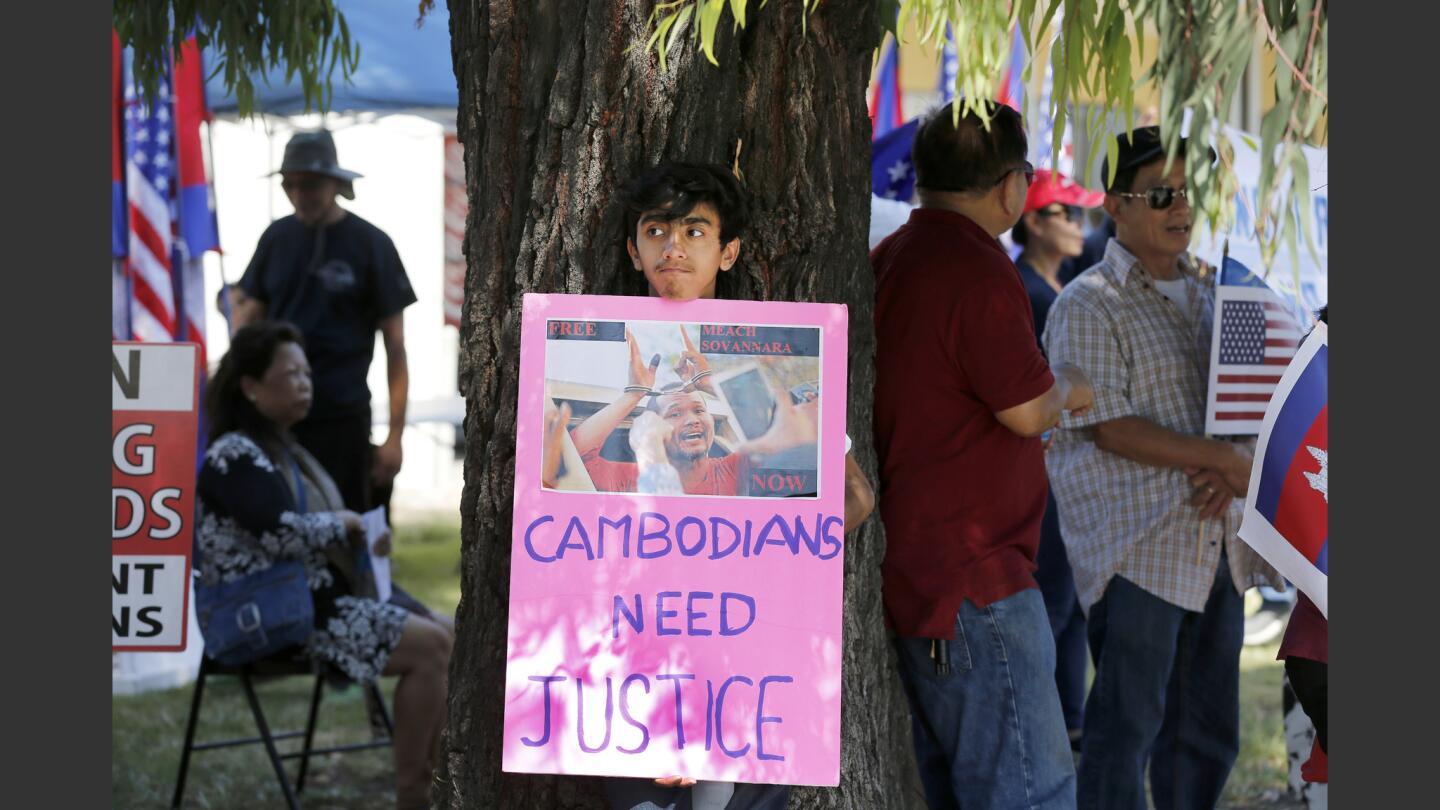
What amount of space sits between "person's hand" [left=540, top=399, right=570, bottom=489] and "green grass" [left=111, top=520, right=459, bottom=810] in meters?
3.13

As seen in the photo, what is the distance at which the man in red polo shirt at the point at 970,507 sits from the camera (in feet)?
10.5

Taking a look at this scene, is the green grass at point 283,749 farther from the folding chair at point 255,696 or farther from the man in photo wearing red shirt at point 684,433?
the man in photo wearing red shirt at point 684,433

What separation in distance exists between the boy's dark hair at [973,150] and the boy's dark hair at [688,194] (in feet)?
2.30

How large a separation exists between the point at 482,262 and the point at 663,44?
557 mm

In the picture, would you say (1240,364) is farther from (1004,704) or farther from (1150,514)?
(1004,704)

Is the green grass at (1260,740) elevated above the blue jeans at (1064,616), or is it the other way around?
the blue jeans at (1064,616)

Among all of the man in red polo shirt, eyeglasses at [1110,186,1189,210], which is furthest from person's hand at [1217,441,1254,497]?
the man in red polo shirt

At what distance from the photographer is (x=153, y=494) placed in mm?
4383

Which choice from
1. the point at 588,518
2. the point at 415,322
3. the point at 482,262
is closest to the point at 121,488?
the point at 482,262

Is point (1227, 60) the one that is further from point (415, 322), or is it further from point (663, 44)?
point (415, 322)

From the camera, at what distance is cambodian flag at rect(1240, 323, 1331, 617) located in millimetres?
3363

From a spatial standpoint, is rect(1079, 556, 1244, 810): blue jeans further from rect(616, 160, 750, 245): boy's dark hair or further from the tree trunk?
rect(616, 160, 750, 245): boy's dark hair

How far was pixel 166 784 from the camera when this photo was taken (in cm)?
556

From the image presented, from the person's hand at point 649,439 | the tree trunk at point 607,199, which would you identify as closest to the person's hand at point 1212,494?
the tree trunk at point 607,199
